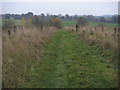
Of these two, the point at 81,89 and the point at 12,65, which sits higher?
the point at 12,65

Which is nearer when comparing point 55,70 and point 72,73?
point 72,73

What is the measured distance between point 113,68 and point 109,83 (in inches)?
67.3

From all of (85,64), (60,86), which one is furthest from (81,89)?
(85,64)

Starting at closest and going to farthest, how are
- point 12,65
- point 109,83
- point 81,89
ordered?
point 81,89
point 109,83
point 12,65

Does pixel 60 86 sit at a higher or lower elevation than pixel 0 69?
lower

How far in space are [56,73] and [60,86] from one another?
1.30 meters

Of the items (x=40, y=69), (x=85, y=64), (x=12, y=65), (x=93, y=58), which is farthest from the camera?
(x=93, y=58)

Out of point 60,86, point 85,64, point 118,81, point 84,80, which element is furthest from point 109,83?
point 85,64

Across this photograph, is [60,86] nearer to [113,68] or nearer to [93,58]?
[113,68]

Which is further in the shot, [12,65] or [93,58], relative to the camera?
[93,58]

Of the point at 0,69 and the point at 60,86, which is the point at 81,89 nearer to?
the point at 60,86

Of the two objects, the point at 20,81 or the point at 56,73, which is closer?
the point at 20,81

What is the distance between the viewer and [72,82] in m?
6.35

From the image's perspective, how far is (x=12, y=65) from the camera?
691 cm
